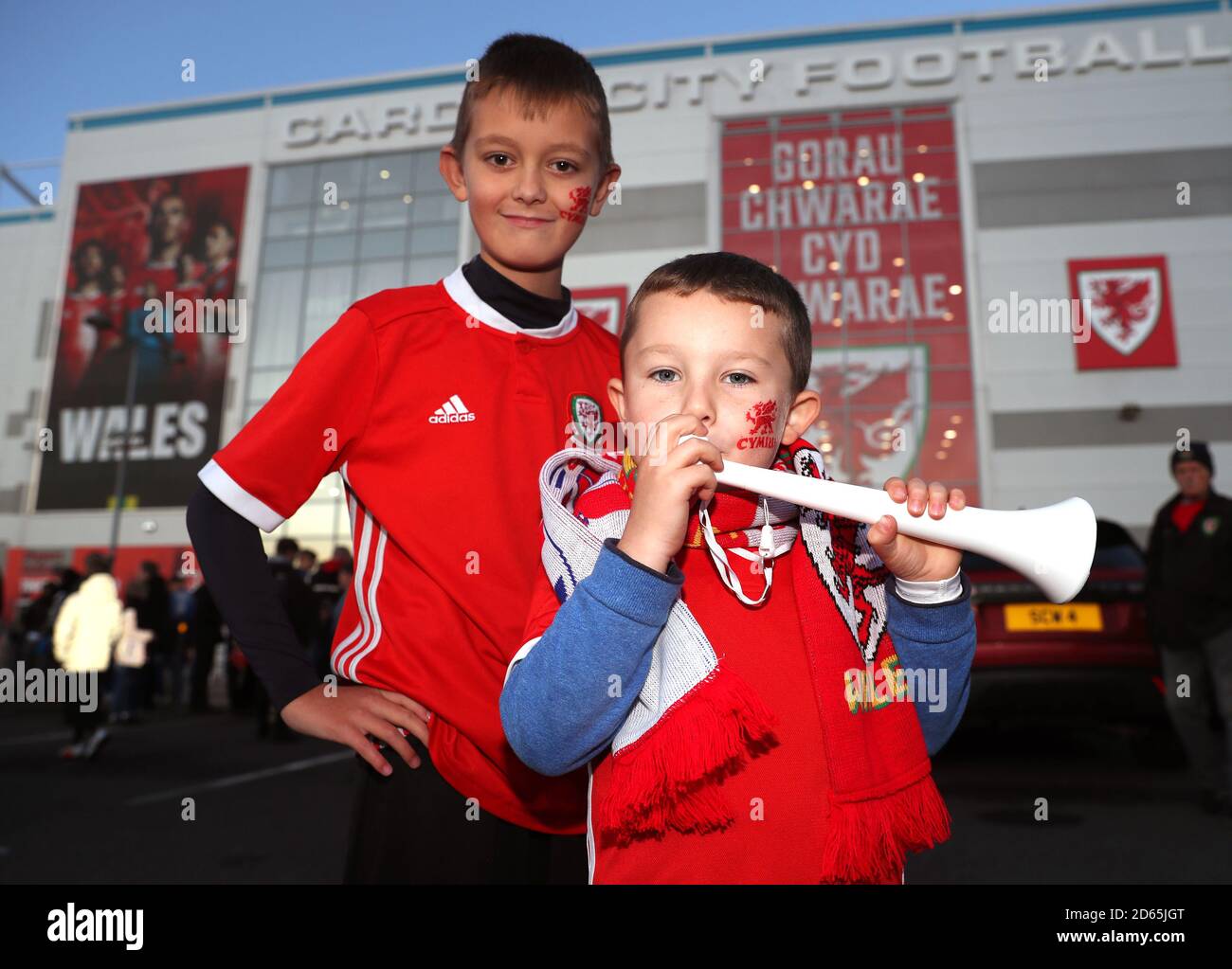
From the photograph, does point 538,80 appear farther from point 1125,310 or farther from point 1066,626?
point 1125,310

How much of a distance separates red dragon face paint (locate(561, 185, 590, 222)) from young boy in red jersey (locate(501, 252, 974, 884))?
33 cm

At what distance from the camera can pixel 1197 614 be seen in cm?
→ 473

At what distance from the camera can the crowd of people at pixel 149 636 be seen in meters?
7.75

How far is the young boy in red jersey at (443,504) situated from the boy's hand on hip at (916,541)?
0.56 metres

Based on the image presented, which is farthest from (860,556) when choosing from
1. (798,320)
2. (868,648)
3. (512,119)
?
(512,119)

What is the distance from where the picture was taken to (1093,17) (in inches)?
818

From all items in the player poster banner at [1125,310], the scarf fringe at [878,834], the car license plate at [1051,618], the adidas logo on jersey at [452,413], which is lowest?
the scarf fringe at [878,834]

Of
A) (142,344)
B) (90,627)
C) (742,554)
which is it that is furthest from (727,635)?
(142,344)

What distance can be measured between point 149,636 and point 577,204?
9.24 m

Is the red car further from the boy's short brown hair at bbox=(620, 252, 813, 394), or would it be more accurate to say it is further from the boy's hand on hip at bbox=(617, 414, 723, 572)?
the boy's hand on hip at bbox=(617, 414, 723, 572)

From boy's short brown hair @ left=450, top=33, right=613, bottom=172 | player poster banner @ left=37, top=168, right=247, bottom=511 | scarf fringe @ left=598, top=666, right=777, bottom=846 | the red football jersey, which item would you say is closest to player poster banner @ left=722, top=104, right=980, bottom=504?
player poster banner @ left=37, top=168, right=247, bottom=511

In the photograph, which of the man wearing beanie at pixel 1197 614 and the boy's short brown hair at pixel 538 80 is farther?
the man wearing beanie at pixel 1197 614

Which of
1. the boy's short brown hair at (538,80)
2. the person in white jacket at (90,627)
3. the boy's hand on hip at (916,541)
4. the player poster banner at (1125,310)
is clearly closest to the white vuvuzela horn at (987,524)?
the boy's hand on hip at (916,541)

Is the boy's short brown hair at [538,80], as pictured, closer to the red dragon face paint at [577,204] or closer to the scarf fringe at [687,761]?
the red dragon face paint at [577,204]
